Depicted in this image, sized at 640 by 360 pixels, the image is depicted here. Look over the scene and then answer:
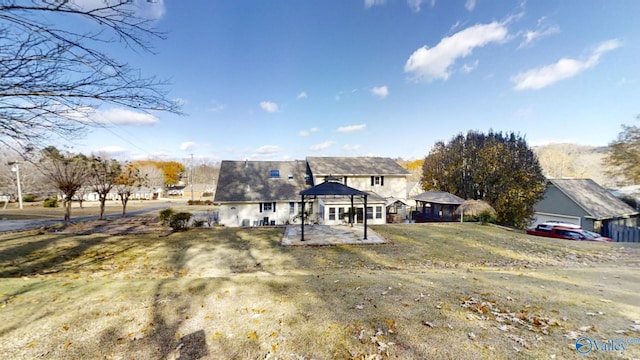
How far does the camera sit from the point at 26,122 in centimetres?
415

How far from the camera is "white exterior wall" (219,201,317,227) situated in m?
21.9

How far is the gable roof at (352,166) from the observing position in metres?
24.6

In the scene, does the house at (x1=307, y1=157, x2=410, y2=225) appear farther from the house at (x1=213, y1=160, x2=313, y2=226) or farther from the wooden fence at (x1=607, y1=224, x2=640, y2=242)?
the wooden fence at (x1=607, y1=224, x2=640, y2=242)

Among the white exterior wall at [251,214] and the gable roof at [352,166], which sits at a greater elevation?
the gable roof at [352,166]

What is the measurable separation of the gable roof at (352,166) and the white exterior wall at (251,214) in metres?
4.27

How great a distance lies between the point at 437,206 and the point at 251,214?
59.9 ft

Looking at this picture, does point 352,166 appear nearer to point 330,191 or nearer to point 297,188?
point 297,188

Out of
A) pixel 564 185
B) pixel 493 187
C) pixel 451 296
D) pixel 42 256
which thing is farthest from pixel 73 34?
pixel 564 185

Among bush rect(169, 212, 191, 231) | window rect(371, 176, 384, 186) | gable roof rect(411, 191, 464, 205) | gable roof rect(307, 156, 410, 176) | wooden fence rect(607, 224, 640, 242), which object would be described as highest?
gable roof rect(307, 156, 410, 176)

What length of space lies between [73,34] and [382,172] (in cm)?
2441

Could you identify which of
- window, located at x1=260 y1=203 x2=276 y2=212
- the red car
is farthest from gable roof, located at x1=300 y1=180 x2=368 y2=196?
the red car

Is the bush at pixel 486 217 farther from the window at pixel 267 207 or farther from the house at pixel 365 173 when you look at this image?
the window at pixel 267 207

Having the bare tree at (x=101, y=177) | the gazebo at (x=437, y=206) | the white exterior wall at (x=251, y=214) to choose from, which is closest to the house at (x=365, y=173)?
the gazebo at (x=437, y=206)

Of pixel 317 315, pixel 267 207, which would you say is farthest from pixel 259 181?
pixel 317 315
